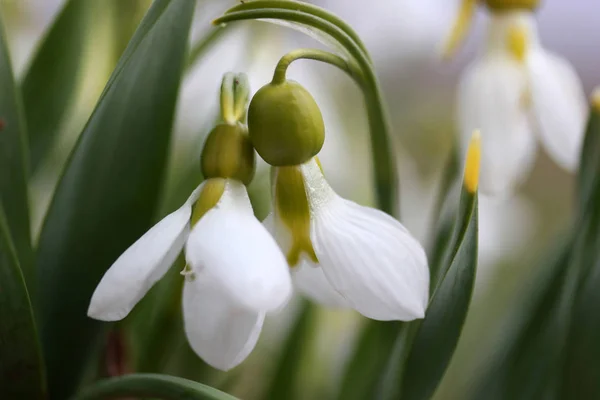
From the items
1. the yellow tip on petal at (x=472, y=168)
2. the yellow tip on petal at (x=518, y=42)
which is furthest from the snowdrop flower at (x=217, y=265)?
the yellow tip on petal at (x=518, y=42)

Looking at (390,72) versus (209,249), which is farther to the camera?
(390,72)

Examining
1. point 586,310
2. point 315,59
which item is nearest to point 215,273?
point 315,59

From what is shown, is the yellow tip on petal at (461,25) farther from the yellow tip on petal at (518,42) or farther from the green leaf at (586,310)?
the green leaf at (586,310)

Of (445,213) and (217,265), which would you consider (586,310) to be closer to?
(445,213)

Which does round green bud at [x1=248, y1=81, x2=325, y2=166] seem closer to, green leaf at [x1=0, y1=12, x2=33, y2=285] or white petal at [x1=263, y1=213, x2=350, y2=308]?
white petal at [x1=263, y1=213, x2=350, y2=308]

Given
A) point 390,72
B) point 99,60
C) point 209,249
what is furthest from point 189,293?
point 390,72

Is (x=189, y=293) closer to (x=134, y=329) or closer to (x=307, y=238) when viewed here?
(x=307, y=238)

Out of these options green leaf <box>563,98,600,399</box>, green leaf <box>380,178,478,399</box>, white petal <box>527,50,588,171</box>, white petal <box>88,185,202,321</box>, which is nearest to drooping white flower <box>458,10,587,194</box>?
white petal <box>527,50,588,171</box>
